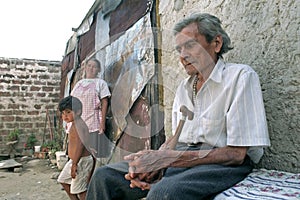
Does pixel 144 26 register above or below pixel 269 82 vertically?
above

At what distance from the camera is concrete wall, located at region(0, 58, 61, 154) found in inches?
280

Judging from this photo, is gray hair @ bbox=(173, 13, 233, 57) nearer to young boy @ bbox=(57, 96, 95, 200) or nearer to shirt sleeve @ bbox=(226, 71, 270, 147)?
shirt sleeve @ bbox=(226, 71, 270, 147)

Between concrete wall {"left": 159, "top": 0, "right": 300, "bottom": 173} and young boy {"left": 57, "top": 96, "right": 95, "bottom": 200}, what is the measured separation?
1.78 m

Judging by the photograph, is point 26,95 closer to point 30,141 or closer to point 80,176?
point 30,141

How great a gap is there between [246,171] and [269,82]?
46 centimetres

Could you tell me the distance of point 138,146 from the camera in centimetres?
274

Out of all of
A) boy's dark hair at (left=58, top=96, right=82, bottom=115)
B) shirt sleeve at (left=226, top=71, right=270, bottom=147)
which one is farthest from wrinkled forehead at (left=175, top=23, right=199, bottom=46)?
boy's dark hair at (left=58, top=96, right=82, bottom=115)

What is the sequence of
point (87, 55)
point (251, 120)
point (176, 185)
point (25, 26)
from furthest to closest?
1. point (25, 26)
2. point (87, 55)
3. point (251, 120)
4. point (176, 185)

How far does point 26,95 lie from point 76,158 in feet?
17.5

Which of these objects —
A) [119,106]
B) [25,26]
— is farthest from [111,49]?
[25,26]

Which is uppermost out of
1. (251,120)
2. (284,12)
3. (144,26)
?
(144,26)

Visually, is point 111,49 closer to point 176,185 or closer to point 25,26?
point 176,185

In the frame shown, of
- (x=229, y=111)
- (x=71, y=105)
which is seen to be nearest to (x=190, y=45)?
(x=229, y=111)

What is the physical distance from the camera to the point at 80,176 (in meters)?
2.70
